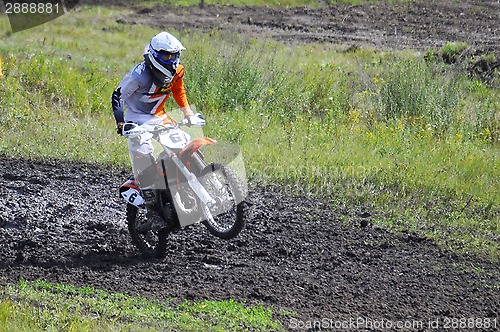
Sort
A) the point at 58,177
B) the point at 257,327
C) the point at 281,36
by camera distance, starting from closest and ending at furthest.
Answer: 1. the point at 257,327
2. the point at 58,177
3. the point at 281,36

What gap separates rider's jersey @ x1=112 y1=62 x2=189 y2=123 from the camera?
329 inches

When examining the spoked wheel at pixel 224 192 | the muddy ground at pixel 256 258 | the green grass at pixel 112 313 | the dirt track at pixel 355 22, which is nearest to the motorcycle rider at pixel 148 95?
the spoked wheel at pixel 224 192

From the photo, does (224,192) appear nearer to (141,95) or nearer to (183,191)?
(183,191)

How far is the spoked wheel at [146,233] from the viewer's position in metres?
8.31

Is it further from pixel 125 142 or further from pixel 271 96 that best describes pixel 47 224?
pixel 271 96

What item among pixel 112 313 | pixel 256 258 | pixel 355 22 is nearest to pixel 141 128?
pixel 256 258

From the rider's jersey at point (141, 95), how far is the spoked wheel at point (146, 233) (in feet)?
3.22

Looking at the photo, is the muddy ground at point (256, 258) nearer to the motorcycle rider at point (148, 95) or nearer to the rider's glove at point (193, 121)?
the motorcycle rider at point (148, 95)

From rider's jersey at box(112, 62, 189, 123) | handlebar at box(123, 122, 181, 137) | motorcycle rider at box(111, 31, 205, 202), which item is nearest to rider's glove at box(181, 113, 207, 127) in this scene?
motorcycle rider at box(111, 31, 205, 202)

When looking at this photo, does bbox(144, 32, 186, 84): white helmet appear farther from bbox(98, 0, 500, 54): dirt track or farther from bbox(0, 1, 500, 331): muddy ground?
bbox(98, 0, 500, 54): dirt track

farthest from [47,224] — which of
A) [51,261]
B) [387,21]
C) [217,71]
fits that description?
[387,21]

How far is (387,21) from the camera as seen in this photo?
101 feet

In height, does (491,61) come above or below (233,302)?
below

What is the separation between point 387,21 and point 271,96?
1646cm
